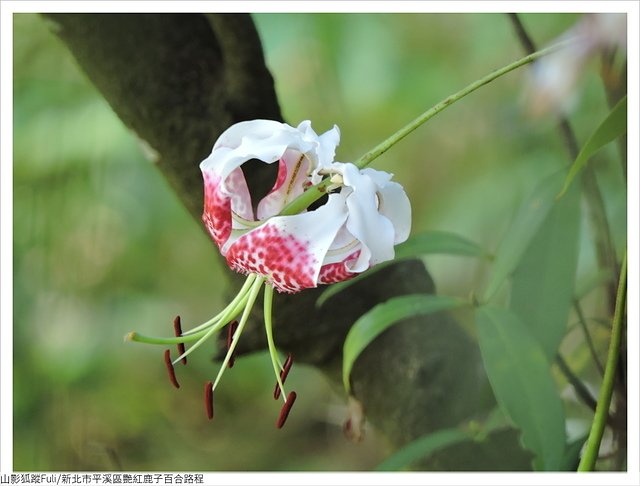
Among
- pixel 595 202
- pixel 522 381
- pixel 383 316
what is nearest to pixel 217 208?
pixel 383 316

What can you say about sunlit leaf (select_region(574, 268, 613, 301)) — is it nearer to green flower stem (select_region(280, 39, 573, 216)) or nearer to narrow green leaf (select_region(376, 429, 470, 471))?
narrow green leaf (select_region(376, 429, 470, 471))

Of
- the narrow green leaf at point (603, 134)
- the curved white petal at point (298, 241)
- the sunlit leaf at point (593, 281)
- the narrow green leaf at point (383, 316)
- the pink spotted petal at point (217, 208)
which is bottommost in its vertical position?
the narrow green leaf at point (383, 316)

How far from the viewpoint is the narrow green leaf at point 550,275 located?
781mm

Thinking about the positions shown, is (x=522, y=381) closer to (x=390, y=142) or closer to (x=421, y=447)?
(x=421, y=447)

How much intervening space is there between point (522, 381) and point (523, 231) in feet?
0.50

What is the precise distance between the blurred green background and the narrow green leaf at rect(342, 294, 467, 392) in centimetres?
9

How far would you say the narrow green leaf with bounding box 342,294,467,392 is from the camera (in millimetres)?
742

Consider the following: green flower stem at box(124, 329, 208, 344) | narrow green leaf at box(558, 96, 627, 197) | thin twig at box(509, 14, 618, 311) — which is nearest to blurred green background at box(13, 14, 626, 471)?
thin twig at box(509, 14, 618, 311)

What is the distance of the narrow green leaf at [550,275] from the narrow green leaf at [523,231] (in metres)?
0.01

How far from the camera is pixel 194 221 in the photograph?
2.73 ft

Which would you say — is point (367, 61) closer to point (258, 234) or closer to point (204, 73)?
point (204, 73)

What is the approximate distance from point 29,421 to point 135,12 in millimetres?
459

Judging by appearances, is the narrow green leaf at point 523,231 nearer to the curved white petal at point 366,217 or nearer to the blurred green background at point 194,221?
the blurred green background at point 194,221

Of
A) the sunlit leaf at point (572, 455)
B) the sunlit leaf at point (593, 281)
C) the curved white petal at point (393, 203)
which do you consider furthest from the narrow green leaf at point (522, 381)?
the curved white petal at point (393, 203)
